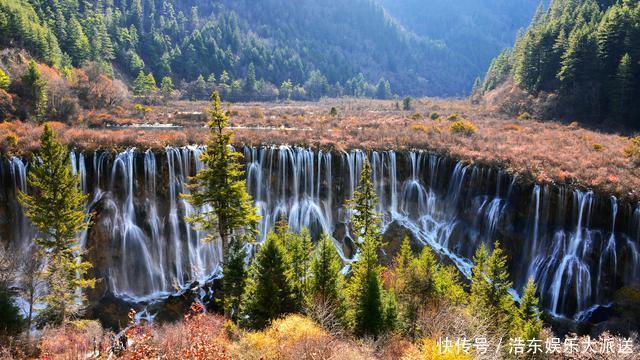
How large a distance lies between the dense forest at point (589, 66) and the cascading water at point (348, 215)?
117 feet

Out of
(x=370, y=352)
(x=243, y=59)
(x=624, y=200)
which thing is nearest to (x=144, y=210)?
(x=370, y=352)

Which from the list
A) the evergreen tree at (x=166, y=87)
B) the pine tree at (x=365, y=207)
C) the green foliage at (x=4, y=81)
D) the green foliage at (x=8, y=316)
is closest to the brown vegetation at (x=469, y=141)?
the green foliage at (x=4, y=81)

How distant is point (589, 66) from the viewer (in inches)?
2751

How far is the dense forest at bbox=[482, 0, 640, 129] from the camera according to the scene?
65062 mm

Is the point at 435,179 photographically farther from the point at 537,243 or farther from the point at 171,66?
the point at 171,66

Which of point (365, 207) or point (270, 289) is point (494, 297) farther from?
point (270, 289)

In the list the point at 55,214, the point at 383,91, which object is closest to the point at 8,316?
the point at 55,214

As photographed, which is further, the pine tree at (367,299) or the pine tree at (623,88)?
the pine tree at (623,88)

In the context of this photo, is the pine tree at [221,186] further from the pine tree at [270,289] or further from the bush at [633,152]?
the bush at [633,152]

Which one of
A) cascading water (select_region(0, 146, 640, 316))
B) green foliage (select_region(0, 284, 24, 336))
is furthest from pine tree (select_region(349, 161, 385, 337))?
green foliage (select_region(0, 284, 24, 336))

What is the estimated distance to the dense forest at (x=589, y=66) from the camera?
6506 centimetres

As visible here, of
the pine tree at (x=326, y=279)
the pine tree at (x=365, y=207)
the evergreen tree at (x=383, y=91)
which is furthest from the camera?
the evergreen tree at (x=383, y=91)

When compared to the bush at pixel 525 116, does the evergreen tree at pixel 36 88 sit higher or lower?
higher

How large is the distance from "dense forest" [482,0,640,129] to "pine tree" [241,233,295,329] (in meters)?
62.5
